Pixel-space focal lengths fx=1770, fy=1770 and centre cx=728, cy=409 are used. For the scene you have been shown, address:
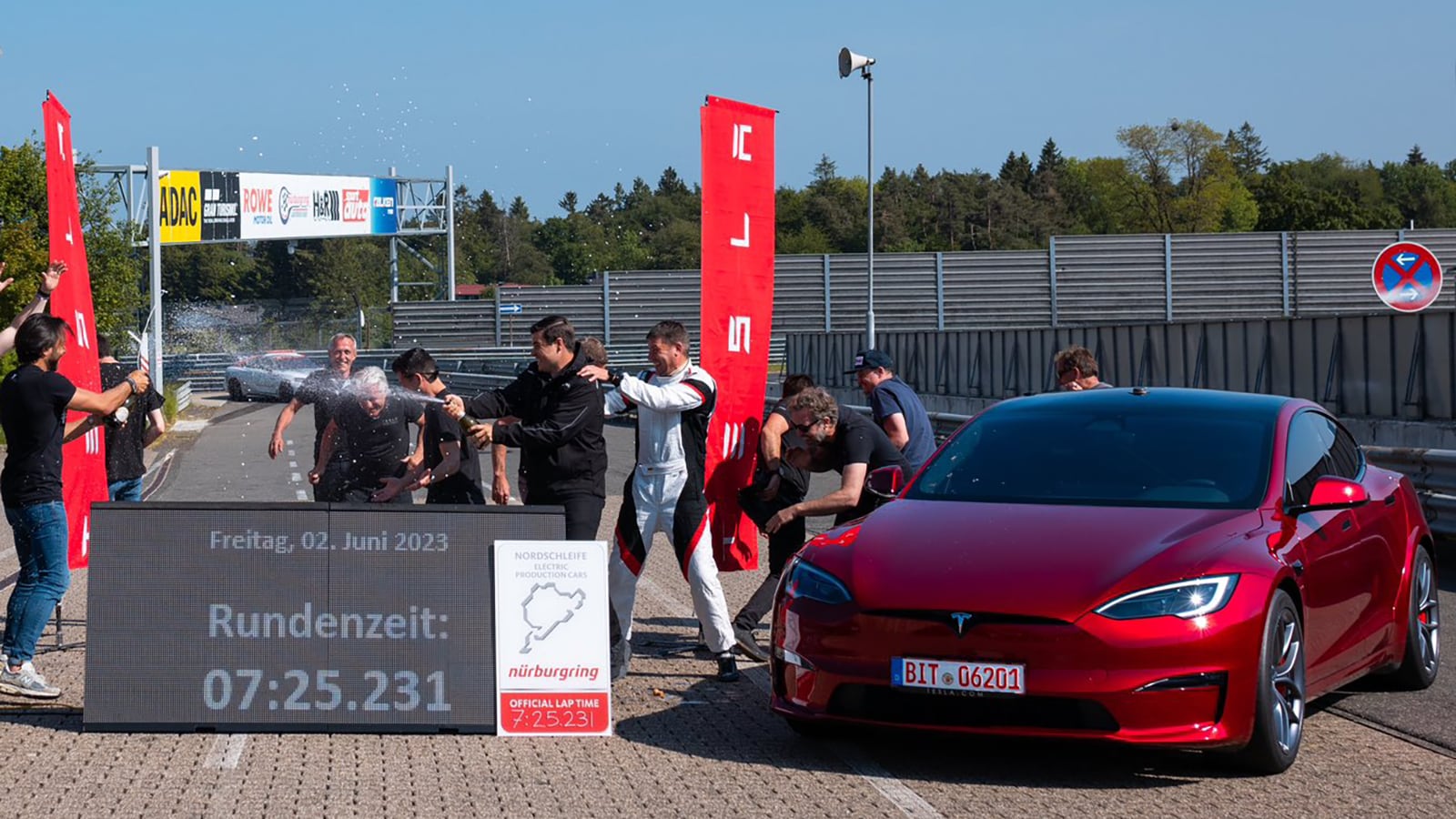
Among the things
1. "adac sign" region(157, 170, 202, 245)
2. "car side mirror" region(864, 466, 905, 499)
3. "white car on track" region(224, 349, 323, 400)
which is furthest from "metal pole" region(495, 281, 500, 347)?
"car side mirror" region(864, 466, 905, 499)

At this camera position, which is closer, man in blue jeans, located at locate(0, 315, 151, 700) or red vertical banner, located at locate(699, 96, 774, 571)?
man in blue jeans, located at locate(0, 315, 151, 700)

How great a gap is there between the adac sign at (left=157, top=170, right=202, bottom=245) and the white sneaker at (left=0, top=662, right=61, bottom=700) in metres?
69.1

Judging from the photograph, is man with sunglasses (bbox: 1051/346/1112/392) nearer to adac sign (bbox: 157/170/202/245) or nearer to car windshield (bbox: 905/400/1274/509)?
car windshield (bbox: 905/400/1274/509)

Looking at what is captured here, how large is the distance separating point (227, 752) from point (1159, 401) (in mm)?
4373

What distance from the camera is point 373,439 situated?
34.6ft

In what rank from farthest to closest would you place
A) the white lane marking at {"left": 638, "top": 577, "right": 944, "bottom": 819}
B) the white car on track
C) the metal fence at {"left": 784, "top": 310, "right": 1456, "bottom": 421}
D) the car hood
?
the white car on track, the metal fence at {"left": 784, "top": 310, "right": 1456, "bottom": 421}, the car hood, the white lane marking at {"left": 638, "top": 577, "right": 944, "bottom": 819}

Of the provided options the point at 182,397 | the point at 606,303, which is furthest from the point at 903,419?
the point at 606,303

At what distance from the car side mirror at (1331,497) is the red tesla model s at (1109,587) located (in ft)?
0.04

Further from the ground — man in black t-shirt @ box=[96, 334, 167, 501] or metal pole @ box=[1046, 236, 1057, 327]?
metal pole @ box=[1046, 236, 1057, 327]

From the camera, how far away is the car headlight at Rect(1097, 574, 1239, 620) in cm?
639

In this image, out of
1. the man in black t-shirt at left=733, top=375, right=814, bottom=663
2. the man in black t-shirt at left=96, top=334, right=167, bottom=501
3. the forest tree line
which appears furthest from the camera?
the forest tree line

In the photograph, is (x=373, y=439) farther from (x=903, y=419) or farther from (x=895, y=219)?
(x=895, y=219)

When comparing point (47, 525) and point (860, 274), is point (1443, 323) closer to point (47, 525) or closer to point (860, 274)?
point (47, 525)

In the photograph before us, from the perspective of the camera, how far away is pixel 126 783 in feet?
21.4
